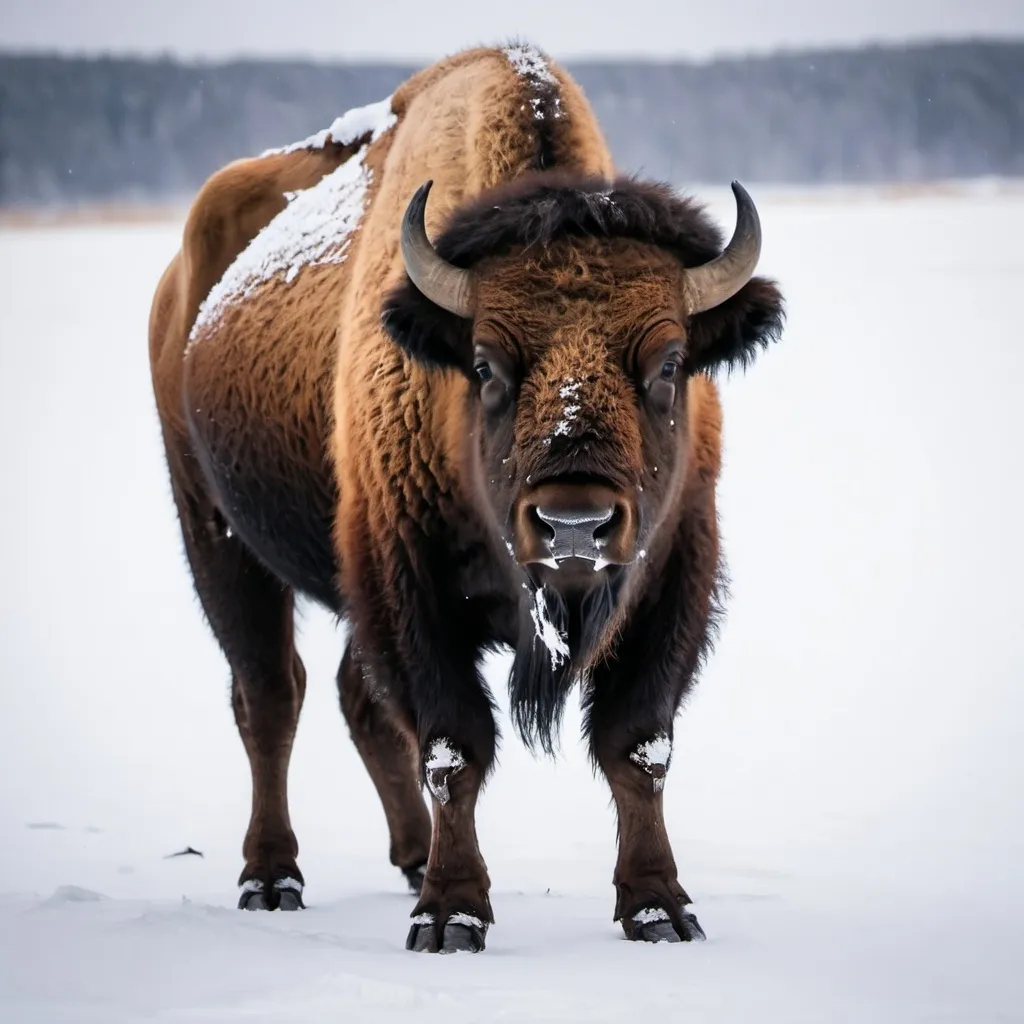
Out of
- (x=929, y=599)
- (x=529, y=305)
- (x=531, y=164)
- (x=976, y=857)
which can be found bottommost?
(x=976, y=857)

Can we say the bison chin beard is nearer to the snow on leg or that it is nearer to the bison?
the bison

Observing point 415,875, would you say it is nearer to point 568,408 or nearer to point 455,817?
point 455,817

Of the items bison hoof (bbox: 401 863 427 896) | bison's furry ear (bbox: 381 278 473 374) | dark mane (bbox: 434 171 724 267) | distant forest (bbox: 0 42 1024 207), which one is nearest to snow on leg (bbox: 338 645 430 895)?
bison hoof (bbox: 401 863 427 896)

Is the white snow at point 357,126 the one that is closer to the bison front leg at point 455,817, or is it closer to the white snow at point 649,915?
the bison front leg at point 455,817

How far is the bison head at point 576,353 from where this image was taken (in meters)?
4.18

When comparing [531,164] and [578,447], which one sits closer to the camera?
[578,447]

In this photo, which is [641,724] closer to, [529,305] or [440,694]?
[440,694]

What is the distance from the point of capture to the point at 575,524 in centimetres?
402

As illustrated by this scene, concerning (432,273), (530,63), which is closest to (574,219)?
(432,273)

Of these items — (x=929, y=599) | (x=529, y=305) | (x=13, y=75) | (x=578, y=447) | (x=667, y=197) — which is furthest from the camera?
(x=13, y=75)

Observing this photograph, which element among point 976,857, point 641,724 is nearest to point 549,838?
point 976,857

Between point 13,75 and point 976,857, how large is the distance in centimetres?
2615

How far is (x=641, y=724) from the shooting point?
15.8 feet

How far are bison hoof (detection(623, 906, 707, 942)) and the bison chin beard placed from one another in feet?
1.74
